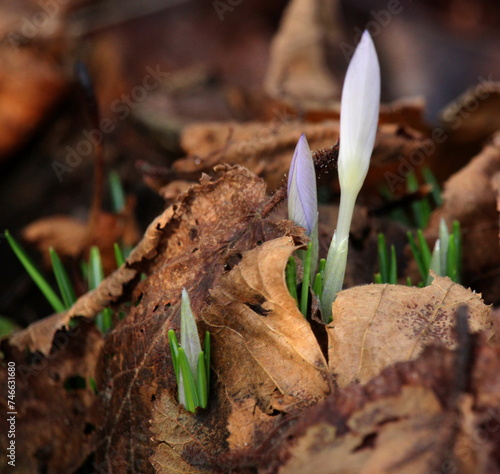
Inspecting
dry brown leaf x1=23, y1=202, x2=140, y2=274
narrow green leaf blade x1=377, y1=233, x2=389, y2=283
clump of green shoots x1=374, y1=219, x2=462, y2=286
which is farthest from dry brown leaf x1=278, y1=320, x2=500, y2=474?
dry brown leaf x1=23, y1=202, x2=140, y2=274

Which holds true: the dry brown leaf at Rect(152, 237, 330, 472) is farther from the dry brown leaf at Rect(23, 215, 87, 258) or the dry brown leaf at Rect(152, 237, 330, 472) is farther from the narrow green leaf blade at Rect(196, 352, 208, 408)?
the dry brown leaf at Rect(23, 215, 87, 258)

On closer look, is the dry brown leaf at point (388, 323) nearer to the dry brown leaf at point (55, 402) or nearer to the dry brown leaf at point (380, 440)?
the dry brown leaf at point (380, 440)

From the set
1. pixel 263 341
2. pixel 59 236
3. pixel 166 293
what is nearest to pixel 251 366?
pixel 263 341

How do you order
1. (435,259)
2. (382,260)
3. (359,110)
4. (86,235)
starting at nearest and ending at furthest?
(359,110)
(435,259)
(382,260)
(86,235)

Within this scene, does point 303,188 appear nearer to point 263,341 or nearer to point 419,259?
point 263,341

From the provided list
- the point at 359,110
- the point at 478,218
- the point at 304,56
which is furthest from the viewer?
the point at 304,56
